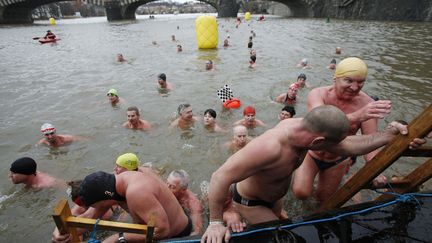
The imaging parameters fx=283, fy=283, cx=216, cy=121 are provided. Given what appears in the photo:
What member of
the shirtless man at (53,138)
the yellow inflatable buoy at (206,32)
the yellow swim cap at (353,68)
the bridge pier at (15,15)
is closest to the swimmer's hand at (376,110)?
the yellow swim cap at (353,68)

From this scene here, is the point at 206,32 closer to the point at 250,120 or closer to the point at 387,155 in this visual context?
the point at 250,120

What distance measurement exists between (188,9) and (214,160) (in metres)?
161

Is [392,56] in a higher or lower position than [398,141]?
lower

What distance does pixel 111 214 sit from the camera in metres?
4.66

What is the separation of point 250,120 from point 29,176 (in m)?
5.26

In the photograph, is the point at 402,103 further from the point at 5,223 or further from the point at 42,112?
the point at 42,112

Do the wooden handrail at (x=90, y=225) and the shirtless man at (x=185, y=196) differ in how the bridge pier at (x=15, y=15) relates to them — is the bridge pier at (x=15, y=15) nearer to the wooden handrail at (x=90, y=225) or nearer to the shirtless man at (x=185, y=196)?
the shirtless man at (x=185, y=196)

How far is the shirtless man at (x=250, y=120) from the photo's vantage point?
7.66 metres

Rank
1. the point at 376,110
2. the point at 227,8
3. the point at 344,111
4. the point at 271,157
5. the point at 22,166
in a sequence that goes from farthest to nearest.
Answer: the point at 227,8 → the point at 22,166 → the point at 344,111 → the point at 376,110 → the point at 271,157

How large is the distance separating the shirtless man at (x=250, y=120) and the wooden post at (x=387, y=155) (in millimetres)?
4532

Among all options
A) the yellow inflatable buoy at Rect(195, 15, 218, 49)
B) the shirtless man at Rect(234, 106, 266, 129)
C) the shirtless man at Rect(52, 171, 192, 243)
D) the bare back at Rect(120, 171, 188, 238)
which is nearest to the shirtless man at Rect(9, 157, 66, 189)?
the shirtless man at Rect(52, 171, 192, 243)

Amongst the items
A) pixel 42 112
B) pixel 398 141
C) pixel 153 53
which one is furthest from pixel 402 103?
pixel 153 53

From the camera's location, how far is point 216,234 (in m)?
2.70

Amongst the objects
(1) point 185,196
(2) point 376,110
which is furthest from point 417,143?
(1) point 185,196
